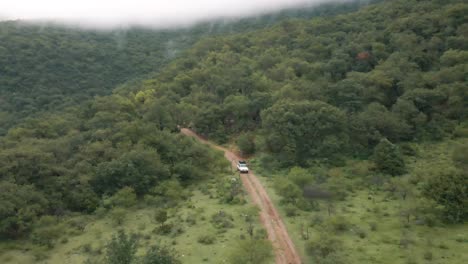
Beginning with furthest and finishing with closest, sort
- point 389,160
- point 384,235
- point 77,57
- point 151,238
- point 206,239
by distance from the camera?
1. point 77,57
2. point 389,160
3. point 151,238
4. point 206,239
5. point 384,235

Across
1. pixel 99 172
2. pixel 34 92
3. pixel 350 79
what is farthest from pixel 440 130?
pixel 34 92

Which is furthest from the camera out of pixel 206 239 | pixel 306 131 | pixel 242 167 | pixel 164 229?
pixel 242 167

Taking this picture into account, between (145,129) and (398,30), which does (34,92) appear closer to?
(145,129)

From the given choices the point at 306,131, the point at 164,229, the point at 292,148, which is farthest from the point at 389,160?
the point at 164,229

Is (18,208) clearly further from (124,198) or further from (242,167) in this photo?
(242,167)

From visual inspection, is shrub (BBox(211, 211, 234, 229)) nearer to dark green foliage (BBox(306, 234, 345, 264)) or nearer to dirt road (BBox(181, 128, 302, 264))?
dirt road (BBox(181, 128, 302, 264))

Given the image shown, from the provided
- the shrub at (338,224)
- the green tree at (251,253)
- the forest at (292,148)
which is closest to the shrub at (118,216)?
the forest at (292,148)

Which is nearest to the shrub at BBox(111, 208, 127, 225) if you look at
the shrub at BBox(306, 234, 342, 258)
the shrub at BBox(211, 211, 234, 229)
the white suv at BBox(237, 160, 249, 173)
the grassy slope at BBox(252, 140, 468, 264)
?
the shrub at BBox(211, 211, 234, 229)
